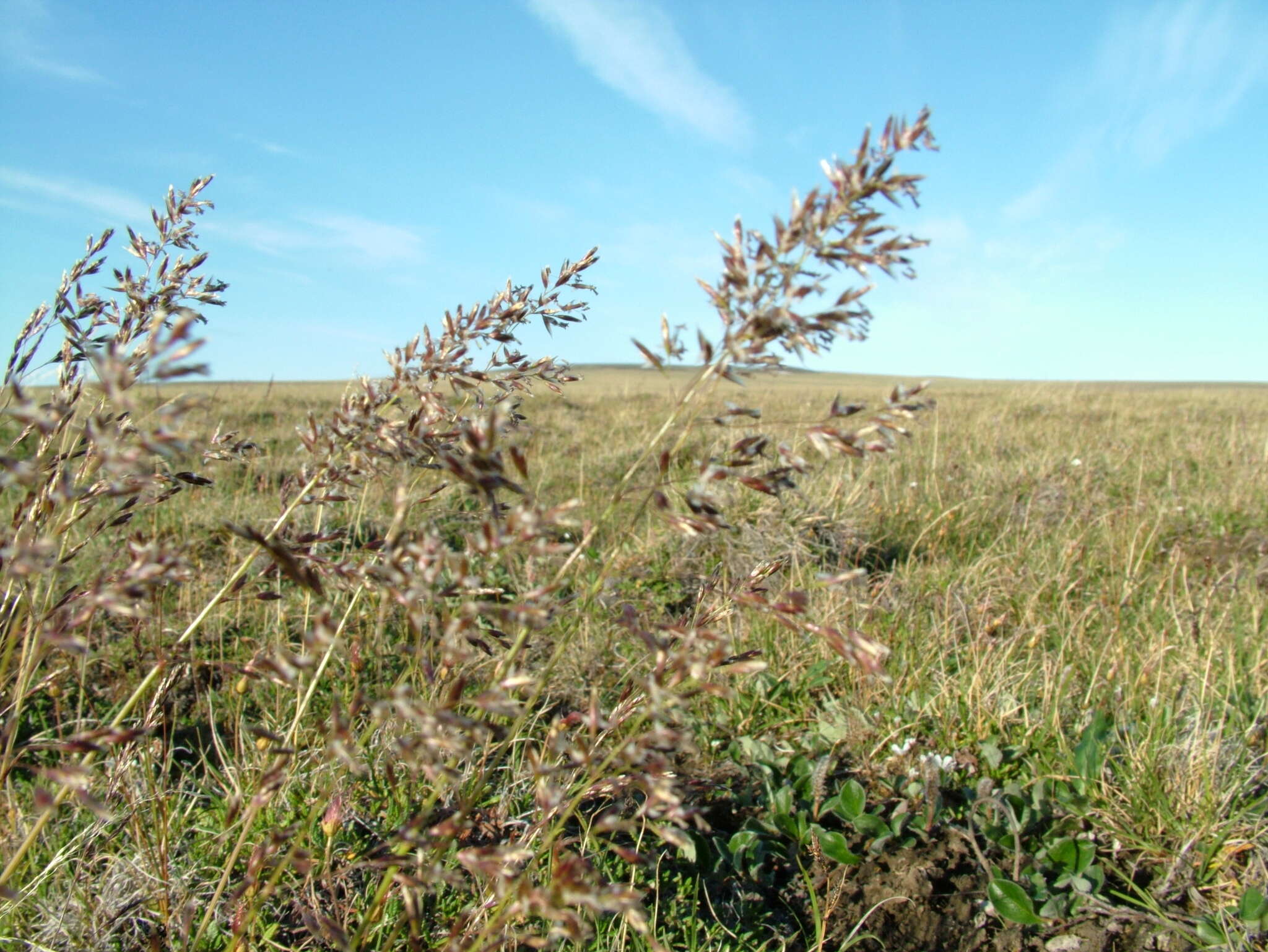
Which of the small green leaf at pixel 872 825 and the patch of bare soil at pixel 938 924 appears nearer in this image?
the patch of bare soil at pixel 938 924

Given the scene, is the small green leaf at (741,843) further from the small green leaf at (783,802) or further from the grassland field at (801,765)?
the small green leaf at (783,802)

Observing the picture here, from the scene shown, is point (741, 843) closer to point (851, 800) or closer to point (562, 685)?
point (851, 800)

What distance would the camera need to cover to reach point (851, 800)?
2080 millimetres

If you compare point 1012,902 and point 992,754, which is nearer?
point 1012,902

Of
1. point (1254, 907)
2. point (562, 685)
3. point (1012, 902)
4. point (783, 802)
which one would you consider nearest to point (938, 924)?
point (1012, 902)

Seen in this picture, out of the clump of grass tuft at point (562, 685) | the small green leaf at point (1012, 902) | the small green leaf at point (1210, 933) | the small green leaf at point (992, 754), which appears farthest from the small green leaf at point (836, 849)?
the small green leaf at point (1210, 933)

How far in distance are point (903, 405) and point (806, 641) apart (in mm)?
2069

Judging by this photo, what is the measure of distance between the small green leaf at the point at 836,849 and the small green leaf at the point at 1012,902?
311 millimetres

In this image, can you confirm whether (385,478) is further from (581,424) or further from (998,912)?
(581,424)

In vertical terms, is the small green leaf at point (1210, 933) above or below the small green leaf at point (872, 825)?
below

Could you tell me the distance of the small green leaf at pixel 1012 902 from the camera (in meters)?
1.84

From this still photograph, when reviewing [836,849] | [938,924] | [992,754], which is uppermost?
[992,754]

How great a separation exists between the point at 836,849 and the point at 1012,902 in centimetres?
41

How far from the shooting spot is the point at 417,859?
1099mm
